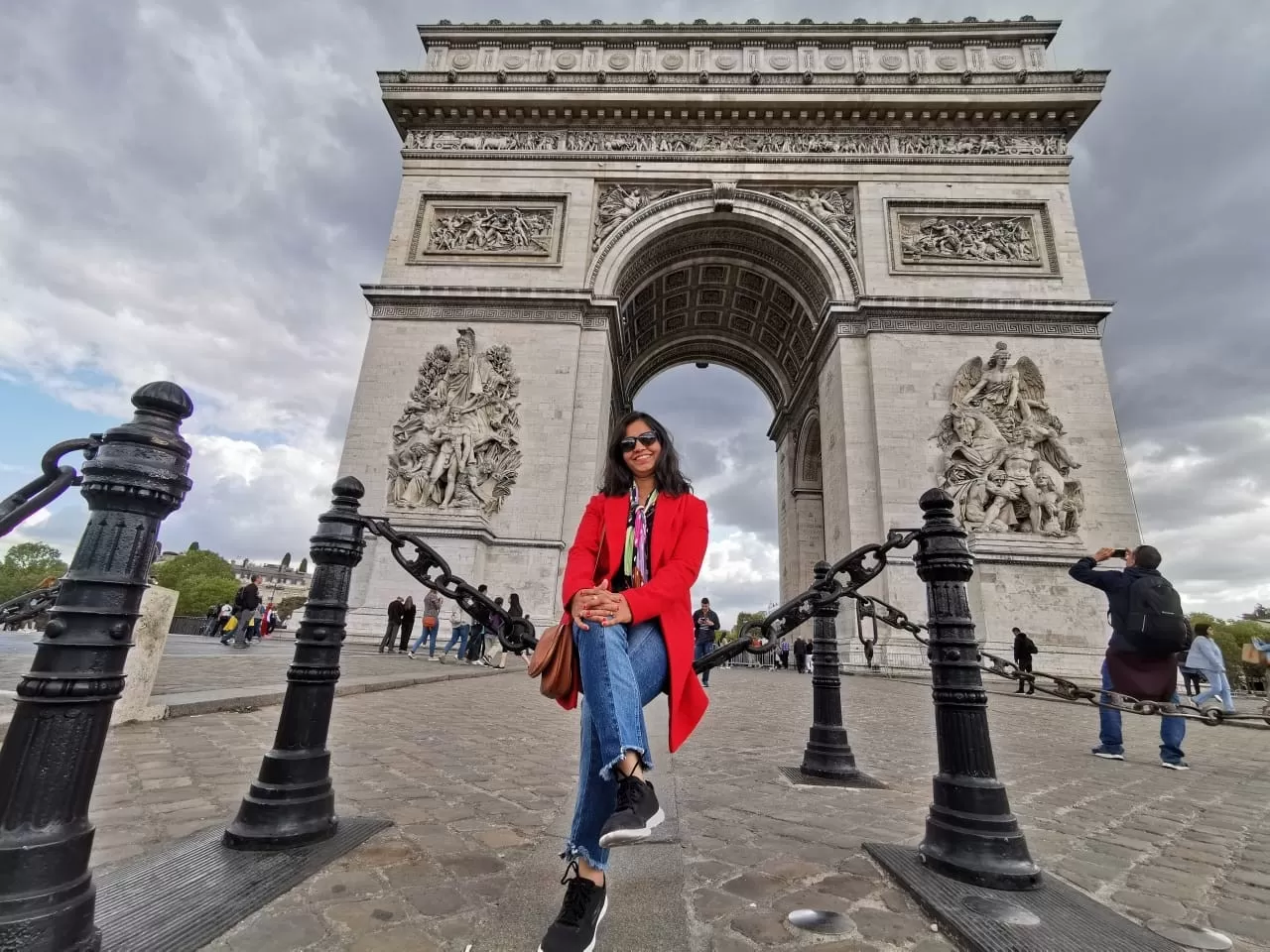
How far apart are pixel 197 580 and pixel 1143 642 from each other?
209 ft

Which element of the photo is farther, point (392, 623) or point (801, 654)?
point (801, 654)

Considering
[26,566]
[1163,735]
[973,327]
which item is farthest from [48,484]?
[26,566]

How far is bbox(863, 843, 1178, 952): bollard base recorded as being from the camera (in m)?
1.53

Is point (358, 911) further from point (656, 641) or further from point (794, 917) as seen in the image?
point (794, 917)

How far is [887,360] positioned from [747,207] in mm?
5651

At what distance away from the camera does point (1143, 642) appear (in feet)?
14.4

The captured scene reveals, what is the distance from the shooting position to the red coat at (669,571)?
1.67 m

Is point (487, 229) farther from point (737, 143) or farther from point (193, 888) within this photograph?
point (193, 888)

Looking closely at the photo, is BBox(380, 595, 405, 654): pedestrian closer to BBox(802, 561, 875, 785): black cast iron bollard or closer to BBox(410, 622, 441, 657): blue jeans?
BBox(410, 622, 441, 657): blue jeans

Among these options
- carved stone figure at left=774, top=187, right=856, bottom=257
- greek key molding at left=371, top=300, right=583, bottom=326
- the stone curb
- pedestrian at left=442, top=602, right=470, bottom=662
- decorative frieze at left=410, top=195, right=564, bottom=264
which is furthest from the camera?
decorative frieze at left=410, top=195, right=564, bottom=264

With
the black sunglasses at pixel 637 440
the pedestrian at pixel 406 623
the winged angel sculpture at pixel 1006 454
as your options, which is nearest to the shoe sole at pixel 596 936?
the black sunglasses at pixel 637 440

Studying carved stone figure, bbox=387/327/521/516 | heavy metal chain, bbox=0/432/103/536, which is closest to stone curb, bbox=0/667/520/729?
heavy metal chain, bbox=0/432/103/536

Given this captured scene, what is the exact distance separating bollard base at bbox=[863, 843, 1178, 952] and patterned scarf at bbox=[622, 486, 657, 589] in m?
1.25

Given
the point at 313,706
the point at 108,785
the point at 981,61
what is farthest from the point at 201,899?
the point at 981,61
